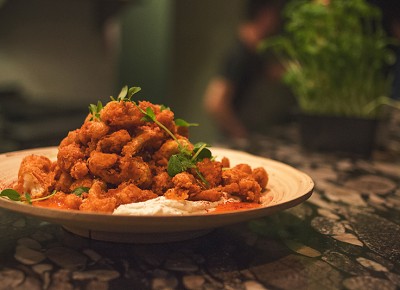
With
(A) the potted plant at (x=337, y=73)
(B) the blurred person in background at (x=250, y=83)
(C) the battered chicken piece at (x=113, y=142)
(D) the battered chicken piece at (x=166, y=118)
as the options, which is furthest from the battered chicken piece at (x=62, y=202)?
(B) the blurred person in background at (x=250, y=83)

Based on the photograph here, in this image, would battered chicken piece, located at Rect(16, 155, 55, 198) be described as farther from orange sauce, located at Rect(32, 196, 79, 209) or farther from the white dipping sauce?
the white dipping sauce

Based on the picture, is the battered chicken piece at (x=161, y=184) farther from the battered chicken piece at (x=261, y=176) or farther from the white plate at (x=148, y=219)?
the battered chicken piece at (x=261, y=176)

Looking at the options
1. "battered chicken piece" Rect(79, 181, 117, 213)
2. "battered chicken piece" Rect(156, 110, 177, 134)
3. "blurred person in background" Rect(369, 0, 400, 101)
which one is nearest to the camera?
"battered chicken piece" Rect(79, 181, 117, 213)

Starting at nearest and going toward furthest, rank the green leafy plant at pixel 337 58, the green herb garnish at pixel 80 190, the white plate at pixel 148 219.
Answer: the white plate at pixel 148 219, the green herb garnish at pixel 80 190, the green leafy plant at pixel 337 58

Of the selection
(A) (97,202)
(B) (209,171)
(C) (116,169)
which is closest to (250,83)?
(B) (209,171)

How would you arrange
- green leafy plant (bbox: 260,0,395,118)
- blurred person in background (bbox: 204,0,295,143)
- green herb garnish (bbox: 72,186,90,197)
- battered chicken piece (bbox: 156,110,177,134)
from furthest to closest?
1. blurred person in background (bbox: 204,0,295,143)
2. green leafy plant (bbox: 260,0,395,118)
3. battered chicken piece (bbox: 156,110,177,134)
4. green herb garnish (bbox: 72,186,90,197)

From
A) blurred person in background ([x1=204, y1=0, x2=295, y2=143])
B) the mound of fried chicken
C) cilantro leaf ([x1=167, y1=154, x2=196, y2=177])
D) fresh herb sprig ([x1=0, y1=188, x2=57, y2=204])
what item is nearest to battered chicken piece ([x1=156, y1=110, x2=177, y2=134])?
the mound of fried chicken

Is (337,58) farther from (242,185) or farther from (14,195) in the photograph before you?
(14,195)
